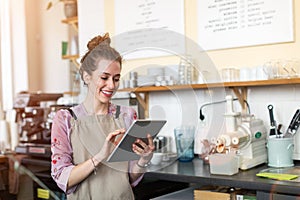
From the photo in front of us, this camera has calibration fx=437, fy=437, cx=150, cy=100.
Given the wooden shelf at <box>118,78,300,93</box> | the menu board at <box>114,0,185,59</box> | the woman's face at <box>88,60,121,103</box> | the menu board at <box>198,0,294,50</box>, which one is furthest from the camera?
the menu board at <box>114,0,185,59</box>

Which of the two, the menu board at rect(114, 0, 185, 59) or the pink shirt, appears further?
the menu board at rect(114, 0, 185, 59)

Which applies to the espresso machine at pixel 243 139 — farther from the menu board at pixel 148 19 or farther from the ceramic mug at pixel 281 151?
the menu board at pixel 148 19

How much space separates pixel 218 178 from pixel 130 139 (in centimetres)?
64

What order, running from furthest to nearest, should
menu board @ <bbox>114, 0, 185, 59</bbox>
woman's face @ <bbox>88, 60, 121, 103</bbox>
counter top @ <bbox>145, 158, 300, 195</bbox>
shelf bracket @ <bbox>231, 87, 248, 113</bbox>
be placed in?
menu board @ <bbox>114, 0, 185, 59</bbox>, shelf bracket @ <bbox>231, 87, 248, 113</bbox>, counter top @ <bbox>145, 158, 300, 195</bbox>, woman's face @ <bbox>88, 60, 121, 103</bbox>

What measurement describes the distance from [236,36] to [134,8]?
70cm

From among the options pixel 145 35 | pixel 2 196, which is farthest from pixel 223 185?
pixel 2 196

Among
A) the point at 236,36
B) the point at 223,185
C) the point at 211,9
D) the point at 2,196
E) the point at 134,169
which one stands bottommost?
the point at 2,196

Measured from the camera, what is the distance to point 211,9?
7.47 feet

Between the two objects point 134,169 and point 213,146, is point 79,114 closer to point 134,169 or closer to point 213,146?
point 134,169

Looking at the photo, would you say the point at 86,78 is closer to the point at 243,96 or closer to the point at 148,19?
the point at 243,96

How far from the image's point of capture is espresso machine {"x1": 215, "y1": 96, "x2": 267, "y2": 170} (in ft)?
6.30

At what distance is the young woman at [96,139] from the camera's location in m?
1.31

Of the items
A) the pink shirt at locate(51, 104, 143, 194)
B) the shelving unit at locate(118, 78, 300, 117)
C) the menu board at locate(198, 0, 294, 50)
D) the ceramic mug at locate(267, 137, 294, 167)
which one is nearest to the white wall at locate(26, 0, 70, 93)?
the shelving unit at locate(118, 78, 300, 117)

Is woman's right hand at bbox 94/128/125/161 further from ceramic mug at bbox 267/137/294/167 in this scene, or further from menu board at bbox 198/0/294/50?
menu board at bbox 198/0/294/50
